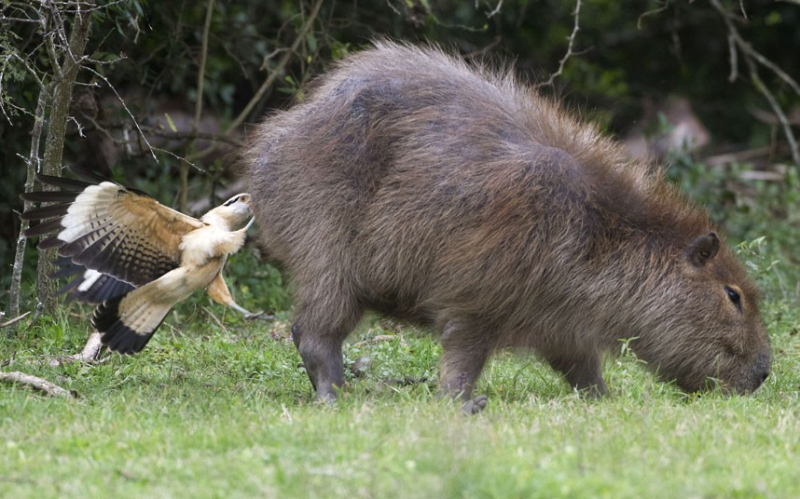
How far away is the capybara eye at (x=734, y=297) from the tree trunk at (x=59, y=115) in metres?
3.64

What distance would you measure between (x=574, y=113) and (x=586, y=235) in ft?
3.37

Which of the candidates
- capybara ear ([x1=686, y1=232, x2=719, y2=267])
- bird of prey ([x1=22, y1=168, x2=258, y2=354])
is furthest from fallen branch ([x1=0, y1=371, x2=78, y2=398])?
capybara ear ([x1=686, y1=232, x2=719, y2=267])

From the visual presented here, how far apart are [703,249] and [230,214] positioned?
2.43 m

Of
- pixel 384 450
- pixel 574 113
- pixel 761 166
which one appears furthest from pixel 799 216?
pixel 384 450

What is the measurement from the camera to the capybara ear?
5.43m

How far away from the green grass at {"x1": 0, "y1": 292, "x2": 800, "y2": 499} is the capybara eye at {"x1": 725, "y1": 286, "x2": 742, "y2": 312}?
47 cm

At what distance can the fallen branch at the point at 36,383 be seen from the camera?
16.8 ft

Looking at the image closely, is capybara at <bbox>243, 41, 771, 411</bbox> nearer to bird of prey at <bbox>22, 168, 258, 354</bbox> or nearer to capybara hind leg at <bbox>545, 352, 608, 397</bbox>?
capybara hind leg at <bbox>545, 352, 608, 397</bbox>

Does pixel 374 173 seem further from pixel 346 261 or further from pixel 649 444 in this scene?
pixel 649 444

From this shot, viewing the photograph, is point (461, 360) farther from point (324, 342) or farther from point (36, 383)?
point (36, 383)

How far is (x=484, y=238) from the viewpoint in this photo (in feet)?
17.1

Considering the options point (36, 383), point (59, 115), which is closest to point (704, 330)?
point (36, 383)

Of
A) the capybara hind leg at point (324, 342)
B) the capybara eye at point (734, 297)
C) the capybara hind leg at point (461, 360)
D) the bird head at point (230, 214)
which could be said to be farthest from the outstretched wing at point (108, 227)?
the capybara eye at point (734, 297)

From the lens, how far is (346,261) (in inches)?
217
